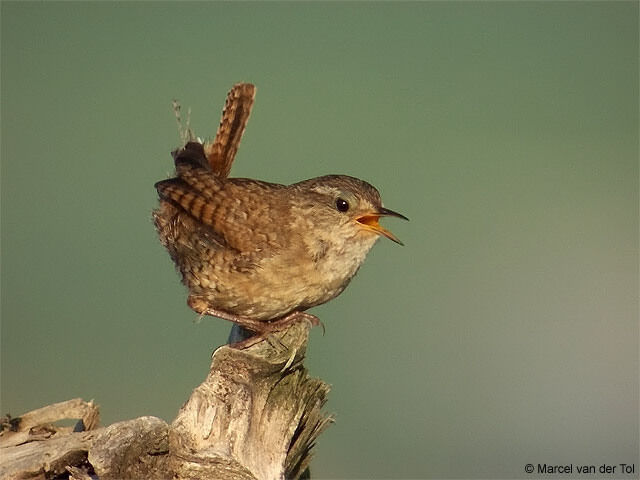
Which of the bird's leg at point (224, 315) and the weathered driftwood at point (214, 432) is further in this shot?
the bird's leg at point (224, 315)

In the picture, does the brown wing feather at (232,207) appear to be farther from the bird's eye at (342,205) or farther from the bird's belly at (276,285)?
the bird's eye at (342,205)

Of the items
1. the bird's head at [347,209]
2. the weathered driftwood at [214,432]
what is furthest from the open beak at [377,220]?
the weathered driftwood at [214,432]

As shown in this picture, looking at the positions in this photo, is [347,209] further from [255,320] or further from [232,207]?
[255,320]

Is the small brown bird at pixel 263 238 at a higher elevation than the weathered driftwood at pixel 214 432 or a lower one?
higher

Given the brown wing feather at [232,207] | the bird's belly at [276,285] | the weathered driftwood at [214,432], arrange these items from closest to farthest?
the weathered driftwood at [214,432] < the bird's belly at [276,285] < the brown wing feather at [232,207]

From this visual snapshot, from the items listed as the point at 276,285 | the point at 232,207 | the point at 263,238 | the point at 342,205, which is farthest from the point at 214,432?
the point at 342,205

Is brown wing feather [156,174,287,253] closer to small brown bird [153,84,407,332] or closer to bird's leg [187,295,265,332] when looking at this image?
small brown bird [153,84,407,332]

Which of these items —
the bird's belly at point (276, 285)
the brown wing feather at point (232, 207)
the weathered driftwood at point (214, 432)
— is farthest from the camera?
the brown wing feather at point (232, 207)
